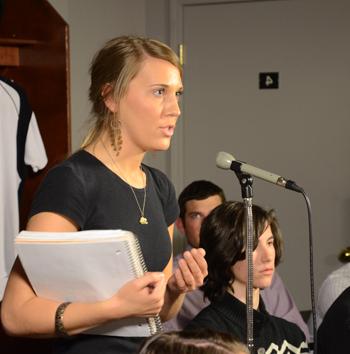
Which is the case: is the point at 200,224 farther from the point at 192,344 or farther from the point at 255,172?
the point at 192,344

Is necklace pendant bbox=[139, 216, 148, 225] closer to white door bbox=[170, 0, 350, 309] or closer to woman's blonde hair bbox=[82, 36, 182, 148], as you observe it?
woman's blonde hair bbox=[82, 36, 182, 148]

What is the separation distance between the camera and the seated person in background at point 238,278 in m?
2.00

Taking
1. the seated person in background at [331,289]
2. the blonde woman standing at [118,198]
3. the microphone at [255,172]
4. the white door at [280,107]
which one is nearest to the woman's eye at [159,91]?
the blonde woman standing at [118,198]

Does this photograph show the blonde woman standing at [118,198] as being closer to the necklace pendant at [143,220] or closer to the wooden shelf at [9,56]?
the necklace pendant at [143,220]

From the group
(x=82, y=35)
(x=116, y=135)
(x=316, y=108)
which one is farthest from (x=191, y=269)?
(x=316, y=108)

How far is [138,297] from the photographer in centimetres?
127

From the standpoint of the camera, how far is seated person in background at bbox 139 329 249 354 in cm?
103

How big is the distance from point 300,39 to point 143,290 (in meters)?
2.99

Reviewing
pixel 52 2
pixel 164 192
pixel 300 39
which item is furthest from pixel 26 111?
pixel 300 39

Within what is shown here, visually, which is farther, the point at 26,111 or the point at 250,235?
the point at 26,111

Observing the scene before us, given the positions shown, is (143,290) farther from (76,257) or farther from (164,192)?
(164,192)

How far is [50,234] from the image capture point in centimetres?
126

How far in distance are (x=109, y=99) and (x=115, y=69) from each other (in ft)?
0.19

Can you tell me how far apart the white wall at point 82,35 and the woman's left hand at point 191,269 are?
6.23 ft
